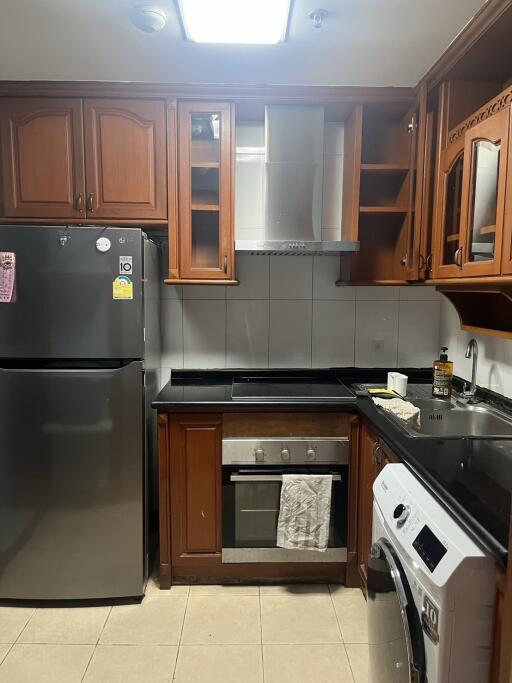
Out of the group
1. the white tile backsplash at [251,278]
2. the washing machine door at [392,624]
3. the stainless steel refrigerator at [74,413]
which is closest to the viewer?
the washing machine door at [392,624]

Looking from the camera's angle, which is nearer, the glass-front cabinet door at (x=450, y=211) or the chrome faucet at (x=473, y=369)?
the glass-front cabinet door at (x=450, y=211)

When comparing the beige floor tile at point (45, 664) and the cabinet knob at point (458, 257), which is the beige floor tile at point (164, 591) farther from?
the cabinet knob at point (458, 257)

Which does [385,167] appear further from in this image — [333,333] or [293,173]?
[333,333]

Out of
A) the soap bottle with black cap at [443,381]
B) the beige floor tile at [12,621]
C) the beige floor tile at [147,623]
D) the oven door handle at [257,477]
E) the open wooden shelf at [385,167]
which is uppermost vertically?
the open wooden shelf at [385,167]

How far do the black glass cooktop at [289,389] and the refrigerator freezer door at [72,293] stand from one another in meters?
0.61

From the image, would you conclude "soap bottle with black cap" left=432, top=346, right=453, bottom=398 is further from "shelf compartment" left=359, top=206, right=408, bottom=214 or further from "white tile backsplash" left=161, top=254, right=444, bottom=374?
"shelf compartment" left=359, top=206, right=408, bottom=214

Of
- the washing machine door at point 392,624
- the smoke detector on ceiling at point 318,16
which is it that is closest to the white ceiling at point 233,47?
the smoke detector on ceiling at point 318,16

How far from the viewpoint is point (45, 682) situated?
1.62 metres

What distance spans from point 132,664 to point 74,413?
969 mm

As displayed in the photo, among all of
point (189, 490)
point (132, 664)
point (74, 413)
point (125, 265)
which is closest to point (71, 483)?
point (74, 413)

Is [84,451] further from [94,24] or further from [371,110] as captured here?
[371,110]

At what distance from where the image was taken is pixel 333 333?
2.56 meters

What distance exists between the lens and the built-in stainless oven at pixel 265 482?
204 centimetres

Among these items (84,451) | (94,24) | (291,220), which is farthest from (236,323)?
(94,24)
